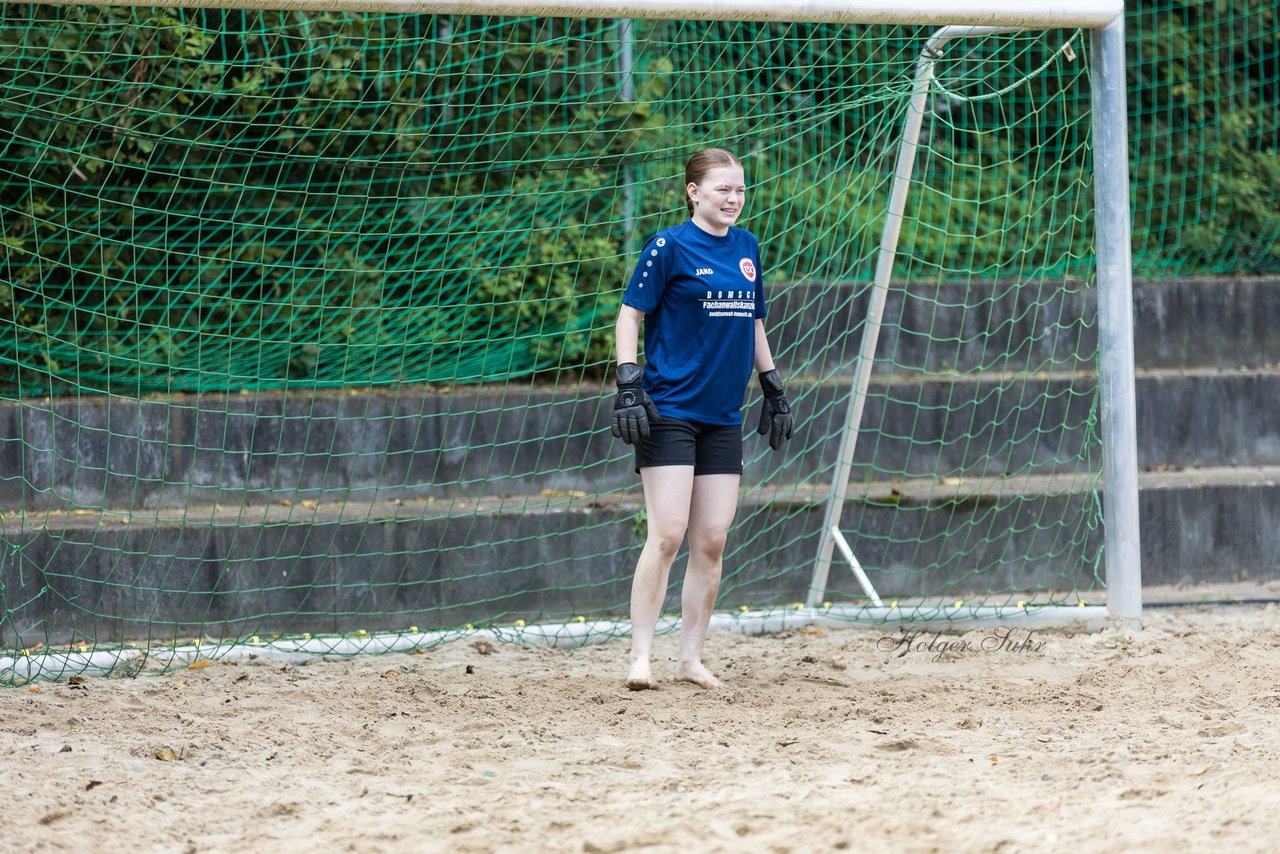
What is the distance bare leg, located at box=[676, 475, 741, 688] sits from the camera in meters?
4.30

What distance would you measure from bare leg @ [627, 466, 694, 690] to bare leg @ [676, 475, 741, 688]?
0.06 metres

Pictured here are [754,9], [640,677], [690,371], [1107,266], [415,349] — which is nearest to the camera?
[690,371]

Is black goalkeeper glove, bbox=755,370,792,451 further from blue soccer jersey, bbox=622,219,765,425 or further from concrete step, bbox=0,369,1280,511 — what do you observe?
concrete step, bbox=0,369,1280,511

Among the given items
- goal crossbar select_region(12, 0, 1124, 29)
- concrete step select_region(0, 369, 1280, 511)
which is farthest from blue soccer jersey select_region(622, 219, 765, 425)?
concrete step select_region(0, 369, 1280, 511)

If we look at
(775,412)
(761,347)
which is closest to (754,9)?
(761,347)

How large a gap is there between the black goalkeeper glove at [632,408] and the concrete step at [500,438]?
1.81 m

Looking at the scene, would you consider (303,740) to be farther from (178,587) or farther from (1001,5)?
(1001,5)

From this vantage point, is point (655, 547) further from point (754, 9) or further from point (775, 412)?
point (754, 9)

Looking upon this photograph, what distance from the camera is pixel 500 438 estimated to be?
6051mm

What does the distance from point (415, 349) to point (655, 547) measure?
2387 mm

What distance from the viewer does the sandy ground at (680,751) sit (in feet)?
9.70

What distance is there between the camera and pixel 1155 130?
830 cm

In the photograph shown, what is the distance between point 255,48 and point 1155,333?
5.01 m

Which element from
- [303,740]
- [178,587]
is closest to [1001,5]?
[303,740]
